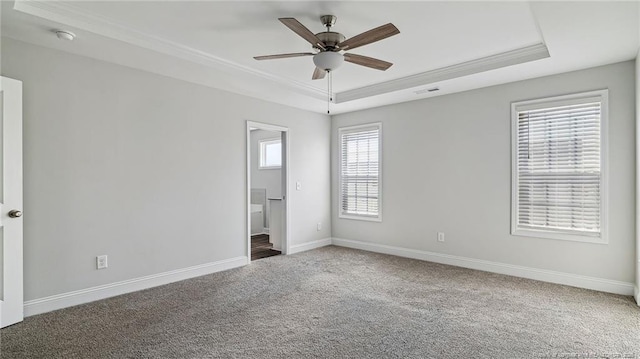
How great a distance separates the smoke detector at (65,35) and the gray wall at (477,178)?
4.10 m

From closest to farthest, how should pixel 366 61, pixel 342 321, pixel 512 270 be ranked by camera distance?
1. pixel 342 321
2. pixel 366 61
3. pixel 512 270

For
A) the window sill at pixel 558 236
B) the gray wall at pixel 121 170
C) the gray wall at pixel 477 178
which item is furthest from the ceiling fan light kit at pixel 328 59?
the window sill at pixel 558 236

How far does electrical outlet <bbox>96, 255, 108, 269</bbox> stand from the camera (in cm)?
347

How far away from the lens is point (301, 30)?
260cm

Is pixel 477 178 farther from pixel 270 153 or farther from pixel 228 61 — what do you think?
pixel 270 153

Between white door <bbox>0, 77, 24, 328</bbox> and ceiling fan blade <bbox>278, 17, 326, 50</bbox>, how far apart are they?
2.37m

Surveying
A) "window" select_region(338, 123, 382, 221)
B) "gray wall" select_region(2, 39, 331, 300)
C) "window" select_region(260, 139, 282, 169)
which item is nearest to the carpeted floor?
"gray wall" select_region(2, 39, 331, 300)

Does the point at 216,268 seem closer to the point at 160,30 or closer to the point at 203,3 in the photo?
the point at 160,30

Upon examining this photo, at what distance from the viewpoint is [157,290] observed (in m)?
3.74

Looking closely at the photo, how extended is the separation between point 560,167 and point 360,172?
290 centimetres

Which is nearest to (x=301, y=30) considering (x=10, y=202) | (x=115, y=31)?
(x=115, y=31)

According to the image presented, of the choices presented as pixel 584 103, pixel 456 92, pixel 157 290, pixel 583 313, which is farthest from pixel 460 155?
pixel 157 290

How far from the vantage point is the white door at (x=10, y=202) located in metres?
2.79

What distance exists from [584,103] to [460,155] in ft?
4.79
